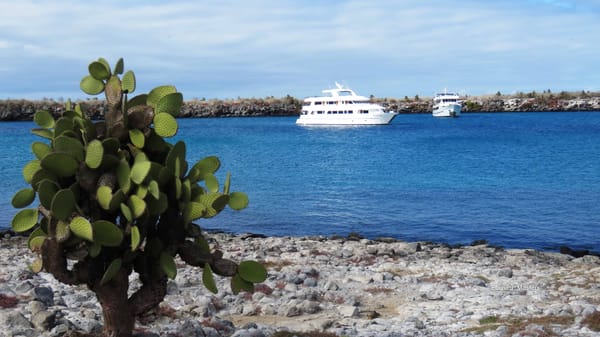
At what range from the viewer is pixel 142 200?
21.7 ft

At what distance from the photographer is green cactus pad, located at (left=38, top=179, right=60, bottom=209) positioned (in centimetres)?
665

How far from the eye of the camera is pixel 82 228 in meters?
6.52

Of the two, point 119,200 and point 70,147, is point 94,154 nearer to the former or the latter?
point 70,147

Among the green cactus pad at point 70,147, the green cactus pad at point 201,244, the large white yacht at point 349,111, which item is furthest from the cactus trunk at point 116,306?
the large white yacht at point 349,111

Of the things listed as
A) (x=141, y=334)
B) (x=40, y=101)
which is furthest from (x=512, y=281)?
(x=40, y=101)

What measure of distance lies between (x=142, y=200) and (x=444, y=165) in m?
49.5

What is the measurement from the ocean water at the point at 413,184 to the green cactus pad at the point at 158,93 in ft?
61.5

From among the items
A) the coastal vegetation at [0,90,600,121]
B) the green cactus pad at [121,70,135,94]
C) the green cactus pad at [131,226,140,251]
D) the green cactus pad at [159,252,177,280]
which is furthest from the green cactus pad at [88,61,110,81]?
the coastal vegetation at [0,90,600,121]

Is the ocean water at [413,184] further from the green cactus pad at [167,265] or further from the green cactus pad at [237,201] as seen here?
the green cactus pad at [167,265]

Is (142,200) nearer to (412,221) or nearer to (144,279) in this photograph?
(144,279)

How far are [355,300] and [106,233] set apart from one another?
6889mm

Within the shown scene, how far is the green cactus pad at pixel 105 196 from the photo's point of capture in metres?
6.61

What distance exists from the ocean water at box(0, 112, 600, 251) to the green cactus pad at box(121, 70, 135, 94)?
19.0 m

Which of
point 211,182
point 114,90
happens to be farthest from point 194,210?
point 114,90
